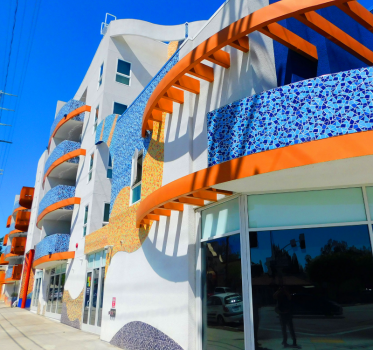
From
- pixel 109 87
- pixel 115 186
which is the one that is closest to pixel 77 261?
pixel 115 186

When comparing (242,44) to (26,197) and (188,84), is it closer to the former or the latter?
(188,84)

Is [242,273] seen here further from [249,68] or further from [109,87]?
[109,87]

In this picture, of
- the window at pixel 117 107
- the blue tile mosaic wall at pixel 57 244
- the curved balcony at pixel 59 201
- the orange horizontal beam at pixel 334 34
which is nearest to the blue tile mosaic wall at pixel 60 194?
the curved balcony at pixel 59 201

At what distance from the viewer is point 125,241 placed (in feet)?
40.3

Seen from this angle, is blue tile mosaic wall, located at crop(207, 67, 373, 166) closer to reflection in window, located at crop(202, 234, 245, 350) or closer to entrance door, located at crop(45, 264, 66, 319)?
reflection in window, located at crop(202, 234, 245, 350)

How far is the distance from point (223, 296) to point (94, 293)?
9.66 meters

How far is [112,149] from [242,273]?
33.6 ft

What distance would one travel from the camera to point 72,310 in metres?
17.2

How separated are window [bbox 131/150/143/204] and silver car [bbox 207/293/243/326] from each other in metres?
5.32

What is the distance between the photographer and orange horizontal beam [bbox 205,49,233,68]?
7754 millimetres

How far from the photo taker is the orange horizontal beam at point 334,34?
6568mm

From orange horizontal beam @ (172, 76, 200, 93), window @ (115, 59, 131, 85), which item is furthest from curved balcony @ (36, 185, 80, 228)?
orange horizontal beam @ (172, 76, 200, 93)

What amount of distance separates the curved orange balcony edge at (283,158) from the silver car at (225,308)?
2.37 m

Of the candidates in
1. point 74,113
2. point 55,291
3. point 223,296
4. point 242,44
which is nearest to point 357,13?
point 242,44
